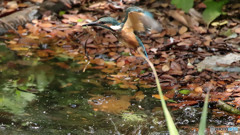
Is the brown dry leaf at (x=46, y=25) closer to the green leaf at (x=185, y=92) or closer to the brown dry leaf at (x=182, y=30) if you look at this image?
the brown dry leaf at (x=182, y=30)

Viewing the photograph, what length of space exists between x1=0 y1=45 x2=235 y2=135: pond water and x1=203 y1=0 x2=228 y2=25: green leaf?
1.69m

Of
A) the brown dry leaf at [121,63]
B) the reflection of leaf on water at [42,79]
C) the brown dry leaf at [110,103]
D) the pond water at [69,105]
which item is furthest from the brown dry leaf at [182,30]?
the reflection of leaf on water at [42,79]

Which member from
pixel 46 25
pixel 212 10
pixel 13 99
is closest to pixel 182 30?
pixel 212 10

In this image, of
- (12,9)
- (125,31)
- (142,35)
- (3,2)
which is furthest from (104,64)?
(3,2)

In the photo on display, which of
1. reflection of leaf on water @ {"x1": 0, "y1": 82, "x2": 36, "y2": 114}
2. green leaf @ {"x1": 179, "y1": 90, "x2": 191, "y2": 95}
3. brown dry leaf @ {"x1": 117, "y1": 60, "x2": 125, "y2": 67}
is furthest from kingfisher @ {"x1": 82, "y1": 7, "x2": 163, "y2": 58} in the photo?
brown dry leaf @ {"x1": 117, "y1": 60, "x2": 125, "y2": 67}

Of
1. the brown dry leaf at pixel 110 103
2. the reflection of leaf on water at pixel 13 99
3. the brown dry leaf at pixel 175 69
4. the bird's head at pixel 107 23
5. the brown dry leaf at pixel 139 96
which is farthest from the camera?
the brown dry leaf at pixel 175 69

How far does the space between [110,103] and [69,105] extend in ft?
1.03

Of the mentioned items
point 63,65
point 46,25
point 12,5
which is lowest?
point 63,65

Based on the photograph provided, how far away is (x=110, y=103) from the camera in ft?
9.08

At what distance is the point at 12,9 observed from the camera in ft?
15.9

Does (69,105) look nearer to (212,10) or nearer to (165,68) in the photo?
(165,68)

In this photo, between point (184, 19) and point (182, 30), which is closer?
point (182, 30)

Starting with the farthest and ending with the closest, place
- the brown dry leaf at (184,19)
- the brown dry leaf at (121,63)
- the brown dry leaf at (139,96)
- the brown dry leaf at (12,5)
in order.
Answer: the brown dry leaf at (12,5) → the brown dry leaf at (184,19) → the brown dry leaf at (121,63) → the brown dry leaf at (139,96)

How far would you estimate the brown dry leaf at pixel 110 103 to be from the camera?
2.66 m
